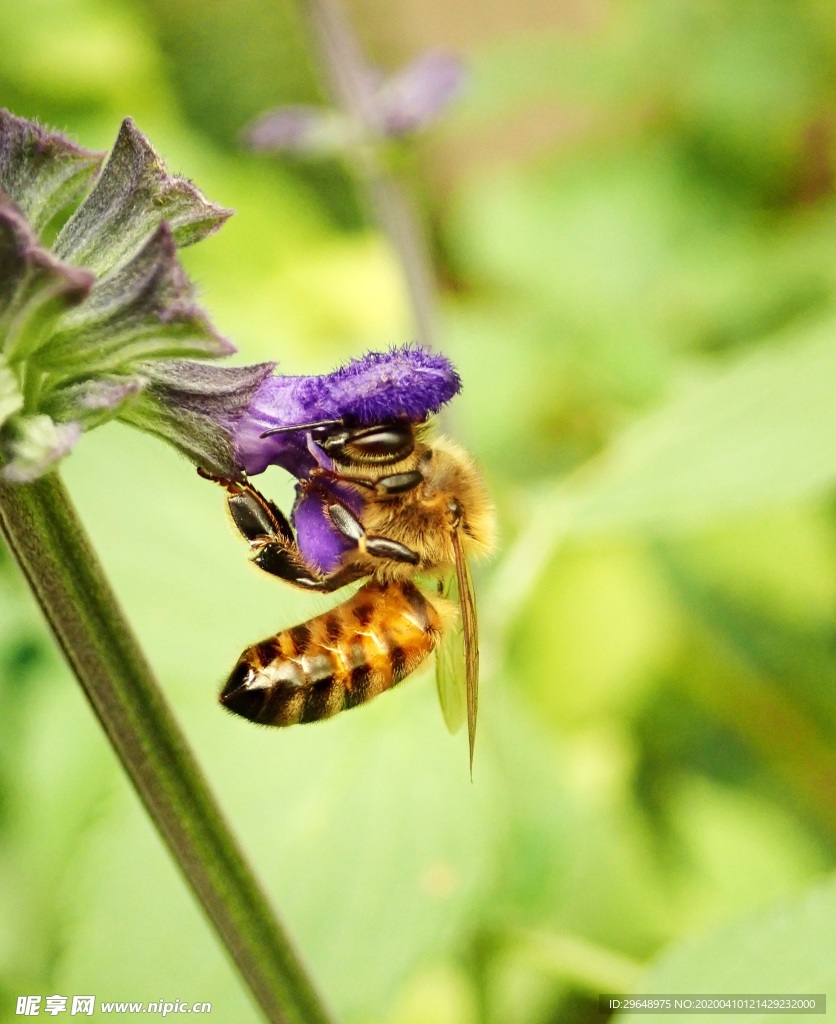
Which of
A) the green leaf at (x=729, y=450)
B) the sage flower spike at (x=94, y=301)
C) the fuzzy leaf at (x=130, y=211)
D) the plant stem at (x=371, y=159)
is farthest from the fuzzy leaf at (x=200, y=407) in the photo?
the plant stem at (x=371, y=159)

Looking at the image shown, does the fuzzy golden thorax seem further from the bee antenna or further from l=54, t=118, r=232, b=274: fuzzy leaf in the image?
l=54, t=118, r=232, b=274: fuzzy leaf

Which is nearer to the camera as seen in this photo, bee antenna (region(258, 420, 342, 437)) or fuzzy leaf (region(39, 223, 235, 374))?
fuzzy leaf (region(39, 223, 235, 374))

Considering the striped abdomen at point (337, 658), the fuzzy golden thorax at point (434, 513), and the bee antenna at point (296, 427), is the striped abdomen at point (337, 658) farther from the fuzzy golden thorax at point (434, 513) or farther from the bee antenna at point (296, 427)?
the bee antenna at point (296, 427)

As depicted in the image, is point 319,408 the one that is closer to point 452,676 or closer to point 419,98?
point 452,676

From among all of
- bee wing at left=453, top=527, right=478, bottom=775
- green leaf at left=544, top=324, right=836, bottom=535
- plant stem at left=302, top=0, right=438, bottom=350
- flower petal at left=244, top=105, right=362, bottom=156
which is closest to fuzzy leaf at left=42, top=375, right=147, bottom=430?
bee wing at left=453, top=527, right=478, bottom=775

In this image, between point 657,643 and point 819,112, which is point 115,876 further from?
point 819,112

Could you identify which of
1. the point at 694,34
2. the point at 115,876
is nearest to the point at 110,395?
the point at 115,876
